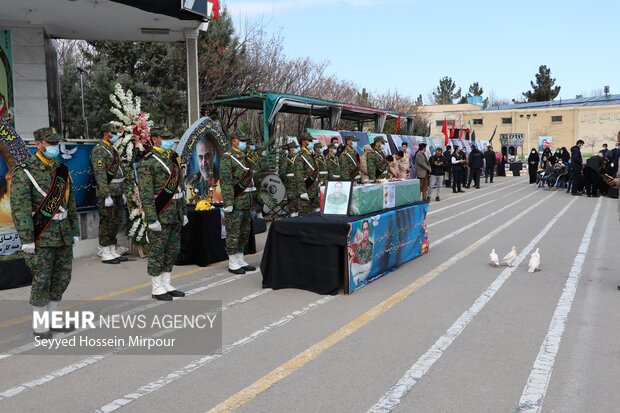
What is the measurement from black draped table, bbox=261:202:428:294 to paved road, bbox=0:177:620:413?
8.0 inches

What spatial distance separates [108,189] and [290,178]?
456 cm

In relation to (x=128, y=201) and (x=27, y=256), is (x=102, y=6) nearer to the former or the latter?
(x=128, y=201)

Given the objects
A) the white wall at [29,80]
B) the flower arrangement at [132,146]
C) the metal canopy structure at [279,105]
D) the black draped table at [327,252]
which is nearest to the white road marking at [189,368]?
the black draped table at [327,252]

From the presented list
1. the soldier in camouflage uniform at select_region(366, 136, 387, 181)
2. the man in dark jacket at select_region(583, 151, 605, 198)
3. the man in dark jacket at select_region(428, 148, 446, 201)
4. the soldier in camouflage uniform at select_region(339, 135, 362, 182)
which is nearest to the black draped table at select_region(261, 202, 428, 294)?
the soldier in camouflage uniform at select_region(339, 135, 362, 182)

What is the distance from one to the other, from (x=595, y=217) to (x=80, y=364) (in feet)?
43.4

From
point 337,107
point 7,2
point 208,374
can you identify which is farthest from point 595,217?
point 7,2

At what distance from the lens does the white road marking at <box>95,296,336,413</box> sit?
389 centimetres

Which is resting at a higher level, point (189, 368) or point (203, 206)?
point (203, 206)

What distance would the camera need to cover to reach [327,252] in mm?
6789

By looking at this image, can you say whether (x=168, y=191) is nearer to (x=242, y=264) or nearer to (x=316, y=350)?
(x=242, y=264)

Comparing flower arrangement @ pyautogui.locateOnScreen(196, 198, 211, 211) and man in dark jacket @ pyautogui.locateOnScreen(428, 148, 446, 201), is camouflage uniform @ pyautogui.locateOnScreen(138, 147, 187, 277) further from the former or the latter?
man in dark jacket @ pyautogui.locateOnScreen(428, 148, 446, 201)

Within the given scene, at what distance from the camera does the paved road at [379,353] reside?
12.8 ft

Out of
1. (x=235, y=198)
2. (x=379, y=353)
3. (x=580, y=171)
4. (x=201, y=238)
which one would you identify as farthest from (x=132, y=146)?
(x=580, y=171)

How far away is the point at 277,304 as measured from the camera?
21.1ft
